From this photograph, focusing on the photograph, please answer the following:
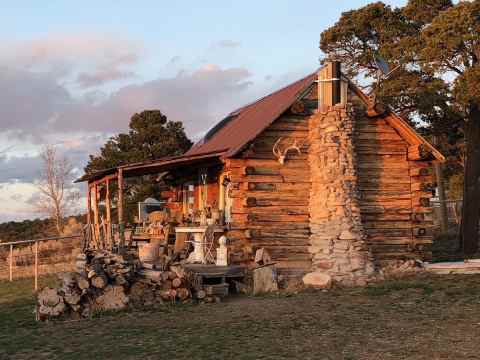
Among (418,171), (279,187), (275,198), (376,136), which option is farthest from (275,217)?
(418,171)

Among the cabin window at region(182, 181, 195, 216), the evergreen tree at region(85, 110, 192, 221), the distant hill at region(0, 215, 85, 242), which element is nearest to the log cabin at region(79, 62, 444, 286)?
the cabin window at region(182, 181, 195, 216)

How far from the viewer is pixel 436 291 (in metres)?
13.5

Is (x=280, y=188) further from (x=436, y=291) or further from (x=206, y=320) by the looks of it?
(x=206, y=320)

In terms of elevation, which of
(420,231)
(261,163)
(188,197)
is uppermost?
(261,163)

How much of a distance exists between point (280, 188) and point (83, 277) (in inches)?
240

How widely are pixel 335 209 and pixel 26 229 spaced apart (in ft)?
128

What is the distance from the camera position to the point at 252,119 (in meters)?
19.8

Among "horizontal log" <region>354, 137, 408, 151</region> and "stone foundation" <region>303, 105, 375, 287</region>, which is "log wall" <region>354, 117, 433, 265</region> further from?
"stone foundation" <region>303, 105, 375, 287</region>

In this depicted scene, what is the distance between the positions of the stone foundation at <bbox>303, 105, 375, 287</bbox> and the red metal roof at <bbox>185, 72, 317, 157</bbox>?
1.33 metres

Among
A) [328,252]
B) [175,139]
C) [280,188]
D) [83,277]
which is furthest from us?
[175,139]

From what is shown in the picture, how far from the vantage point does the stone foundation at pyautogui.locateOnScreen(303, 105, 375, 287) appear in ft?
49.9

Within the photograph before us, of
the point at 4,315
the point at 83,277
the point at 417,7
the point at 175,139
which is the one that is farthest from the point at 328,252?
the point at 175,139

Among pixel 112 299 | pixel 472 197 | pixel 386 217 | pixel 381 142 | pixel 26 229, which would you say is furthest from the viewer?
pixel 26 229

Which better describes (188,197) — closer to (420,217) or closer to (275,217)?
(275,217)
